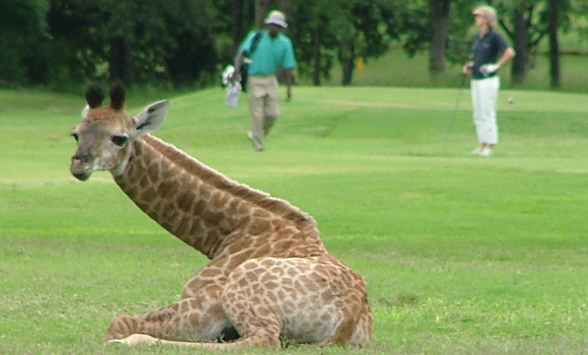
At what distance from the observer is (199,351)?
661 centimetres

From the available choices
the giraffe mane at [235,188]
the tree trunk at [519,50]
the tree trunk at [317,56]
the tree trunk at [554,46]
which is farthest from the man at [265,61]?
the tree trunk at [317,56]

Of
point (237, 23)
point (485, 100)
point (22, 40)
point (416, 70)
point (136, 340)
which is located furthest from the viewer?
point (416, 70)

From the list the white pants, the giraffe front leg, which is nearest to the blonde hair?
the white pants

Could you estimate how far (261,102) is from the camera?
837 inches

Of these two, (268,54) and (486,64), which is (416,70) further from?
(486,64)

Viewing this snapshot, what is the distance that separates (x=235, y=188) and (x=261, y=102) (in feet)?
45.8

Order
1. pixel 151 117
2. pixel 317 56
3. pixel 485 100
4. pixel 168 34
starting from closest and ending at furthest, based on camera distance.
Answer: pixel 151 117 → pixel 485 100 → pixel 168 34 → pixel 317 56

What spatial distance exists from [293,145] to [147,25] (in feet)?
90.1

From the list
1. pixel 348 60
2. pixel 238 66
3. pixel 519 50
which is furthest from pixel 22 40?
pixel 238 66

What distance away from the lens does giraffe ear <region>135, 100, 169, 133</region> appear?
23.2ft

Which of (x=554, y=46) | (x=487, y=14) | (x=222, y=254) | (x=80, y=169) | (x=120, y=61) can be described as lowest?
(x=554, y=46)

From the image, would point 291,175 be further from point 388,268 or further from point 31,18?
point 31,18

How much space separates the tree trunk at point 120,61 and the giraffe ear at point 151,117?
4577 centimetres

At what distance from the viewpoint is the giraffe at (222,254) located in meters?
6.71
